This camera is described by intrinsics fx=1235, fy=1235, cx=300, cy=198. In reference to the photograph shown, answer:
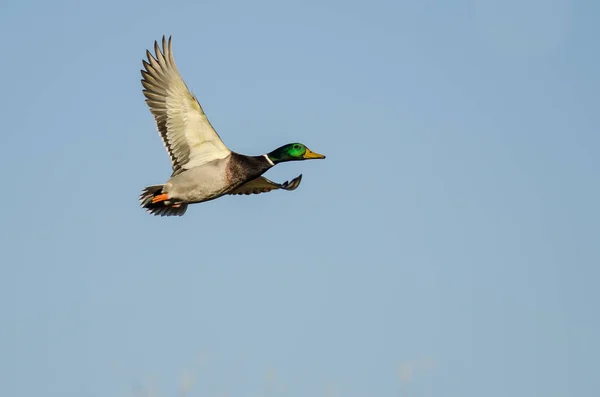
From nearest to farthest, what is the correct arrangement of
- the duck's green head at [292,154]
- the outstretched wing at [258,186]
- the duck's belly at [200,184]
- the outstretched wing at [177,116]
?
the duck's belly at [200,184]
the outstretched wing at [177,116]
the duck's green head at [292,154]
the outstretched wing at [258,186]

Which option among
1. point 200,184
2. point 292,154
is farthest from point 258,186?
point 200,184

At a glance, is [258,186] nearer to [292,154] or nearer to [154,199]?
[292,154]

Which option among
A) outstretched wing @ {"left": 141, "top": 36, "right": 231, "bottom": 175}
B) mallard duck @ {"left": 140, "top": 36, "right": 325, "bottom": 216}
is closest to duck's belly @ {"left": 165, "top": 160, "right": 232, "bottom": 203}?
mallard duck @ {"left": 140, "top": 36, "right": 325, "bottom": 216}

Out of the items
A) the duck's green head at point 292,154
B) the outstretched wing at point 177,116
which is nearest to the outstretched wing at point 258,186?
the duck's green head at point 292,154

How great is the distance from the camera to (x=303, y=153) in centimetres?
2833

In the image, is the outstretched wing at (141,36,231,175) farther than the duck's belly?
Yes

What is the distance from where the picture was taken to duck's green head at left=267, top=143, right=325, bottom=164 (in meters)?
27.9

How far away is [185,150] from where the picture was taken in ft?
89.1

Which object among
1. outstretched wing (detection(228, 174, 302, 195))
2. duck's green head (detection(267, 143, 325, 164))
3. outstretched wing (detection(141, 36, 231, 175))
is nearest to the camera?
outstretched wing (detection(141, 36, 231, 175))

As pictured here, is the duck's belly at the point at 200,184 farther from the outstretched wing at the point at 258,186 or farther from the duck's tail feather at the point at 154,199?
the outstretched wing at the point at 258,186

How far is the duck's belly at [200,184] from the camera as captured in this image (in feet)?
86.7

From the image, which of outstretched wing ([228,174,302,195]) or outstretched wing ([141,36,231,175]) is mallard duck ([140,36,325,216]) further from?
outstretched wing ([228,174,302,195])

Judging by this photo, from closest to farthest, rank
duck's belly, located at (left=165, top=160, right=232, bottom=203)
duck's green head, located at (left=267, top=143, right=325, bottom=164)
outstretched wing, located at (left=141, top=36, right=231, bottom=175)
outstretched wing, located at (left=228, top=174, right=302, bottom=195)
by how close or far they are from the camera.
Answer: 1. duck's belly, located at (left=165, top=160, right=232, bottom=203)
2. outstretched wing, located at (left=141, top=36, right=231, bottom=175)
3. duck's green head, located at (left=267, top=143, right=325, bottom=164)
4. outstretched wing, located at (left=228, top=174, right=302, bottom=195)

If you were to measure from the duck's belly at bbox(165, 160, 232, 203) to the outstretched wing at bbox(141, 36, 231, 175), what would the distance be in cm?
36
